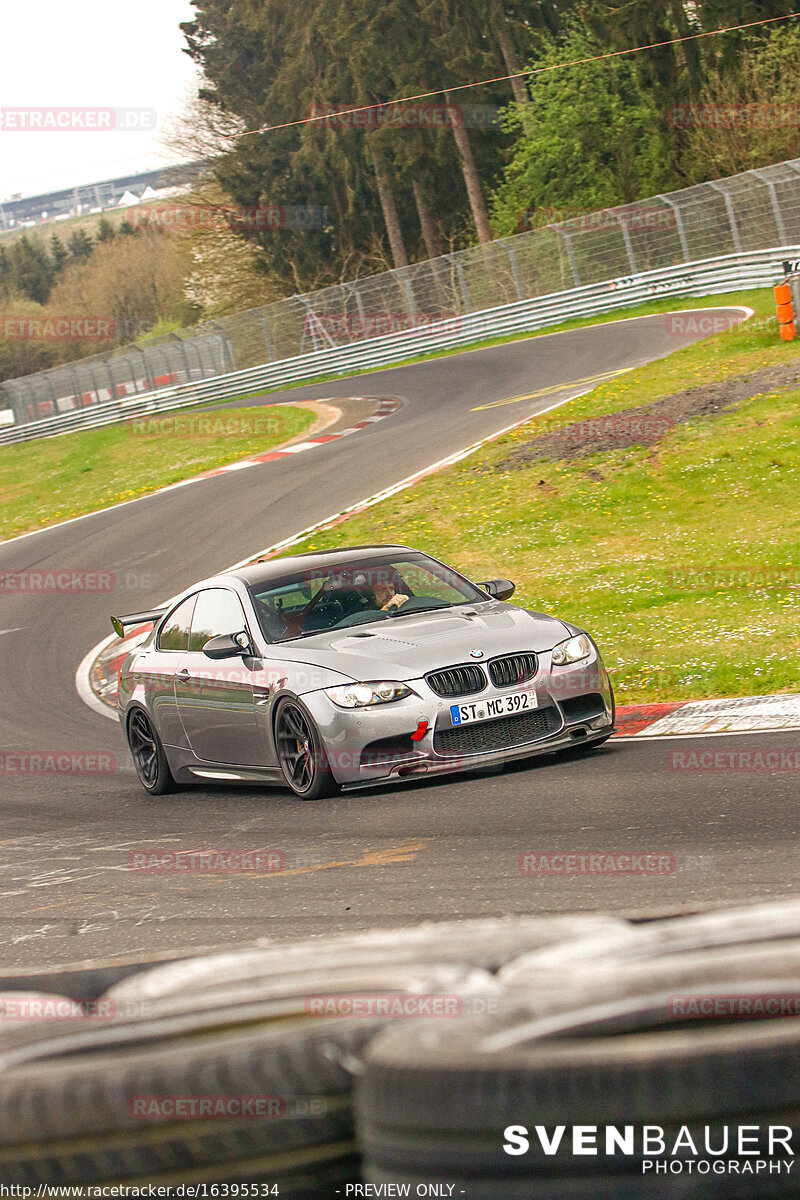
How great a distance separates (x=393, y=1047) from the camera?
2412mm

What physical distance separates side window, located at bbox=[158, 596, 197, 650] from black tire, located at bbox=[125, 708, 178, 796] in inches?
21.1

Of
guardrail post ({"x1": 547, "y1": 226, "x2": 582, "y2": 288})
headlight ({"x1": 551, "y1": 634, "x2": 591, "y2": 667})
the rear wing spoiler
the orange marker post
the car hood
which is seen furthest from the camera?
guardrail post ({"x1": 547, "y1": 226, "x2": 582, "y2": 288})

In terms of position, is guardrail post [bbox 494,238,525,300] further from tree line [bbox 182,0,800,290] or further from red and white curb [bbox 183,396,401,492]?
red and white curb [bbox 183,396,401,492]

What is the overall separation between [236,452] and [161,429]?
26.6 feet

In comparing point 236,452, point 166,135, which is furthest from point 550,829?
point 166,135

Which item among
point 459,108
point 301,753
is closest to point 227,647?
point 301,753

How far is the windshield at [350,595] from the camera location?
908 cm

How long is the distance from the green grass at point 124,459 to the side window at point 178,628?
18.7m

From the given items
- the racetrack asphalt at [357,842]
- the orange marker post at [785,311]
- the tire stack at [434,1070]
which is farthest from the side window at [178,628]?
the orange marker post at [785,311]

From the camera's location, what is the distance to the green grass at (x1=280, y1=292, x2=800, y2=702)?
37.1ft

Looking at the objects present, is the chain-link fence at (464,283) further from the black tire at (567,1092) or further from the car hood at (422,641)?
the black tire at (567,1092)

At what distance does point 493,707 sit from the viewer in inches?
314

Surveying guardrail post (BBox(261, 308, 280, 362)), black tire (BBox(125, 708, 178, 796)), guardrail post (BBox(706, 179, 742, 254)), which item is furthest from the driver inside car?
guardrail post (BBox(261, 308, 280, 362))

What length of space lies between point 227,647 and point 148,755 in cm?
150
